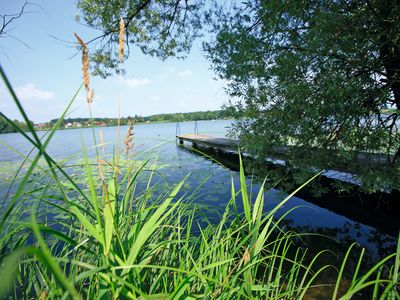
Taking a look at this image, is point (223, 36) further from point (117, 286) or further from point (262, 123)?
point (117, 286)

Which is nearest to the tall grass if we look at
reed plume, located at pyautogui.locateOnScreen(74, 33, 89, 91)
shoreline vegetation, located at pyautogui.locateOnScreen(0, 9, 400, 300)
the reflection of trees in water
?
shoreline vegetation, located at pyautogui.locateOnScreen(0, 9, 400, 300)

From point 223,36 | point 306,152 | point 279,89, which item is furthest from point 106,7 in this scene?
point 306,152

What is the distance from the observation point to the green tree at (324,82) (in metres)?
3.37

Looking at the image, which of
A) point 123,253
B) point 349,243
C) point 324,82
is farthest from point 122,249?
point 349,243

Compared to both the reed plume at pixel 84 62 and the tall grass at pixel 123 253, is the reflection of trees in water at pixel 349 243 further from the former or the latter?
the reed plume at pixel 84 62

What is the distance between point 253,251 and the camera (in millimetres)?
1263

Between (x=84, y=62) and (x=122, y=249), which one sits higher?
(x=84, y=62)

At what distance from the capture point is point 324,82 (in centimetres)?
348

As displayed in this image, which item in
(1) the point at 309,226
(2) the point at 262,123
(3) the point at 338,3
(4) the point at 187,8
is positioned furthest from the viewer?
(4) the point at 187,8

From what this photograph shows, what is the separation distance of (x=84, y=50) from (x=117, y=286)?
93cm

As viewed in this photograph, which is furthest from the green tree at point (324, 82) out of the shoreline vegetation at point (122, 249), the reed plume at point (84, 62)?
the reed plume at point (84, 62)

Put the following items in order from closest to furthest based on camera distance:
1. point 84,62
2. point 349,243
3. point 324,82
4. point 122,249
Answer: point 84,62
point 122,249
point 324,82
point 349,243

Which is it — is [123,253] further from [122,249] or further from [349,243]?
[349,243]

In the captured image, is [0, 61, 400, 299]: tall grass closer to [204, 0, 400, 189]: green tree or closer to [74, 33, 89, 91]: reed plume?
[74, 33, 89, 91]: reed plume
